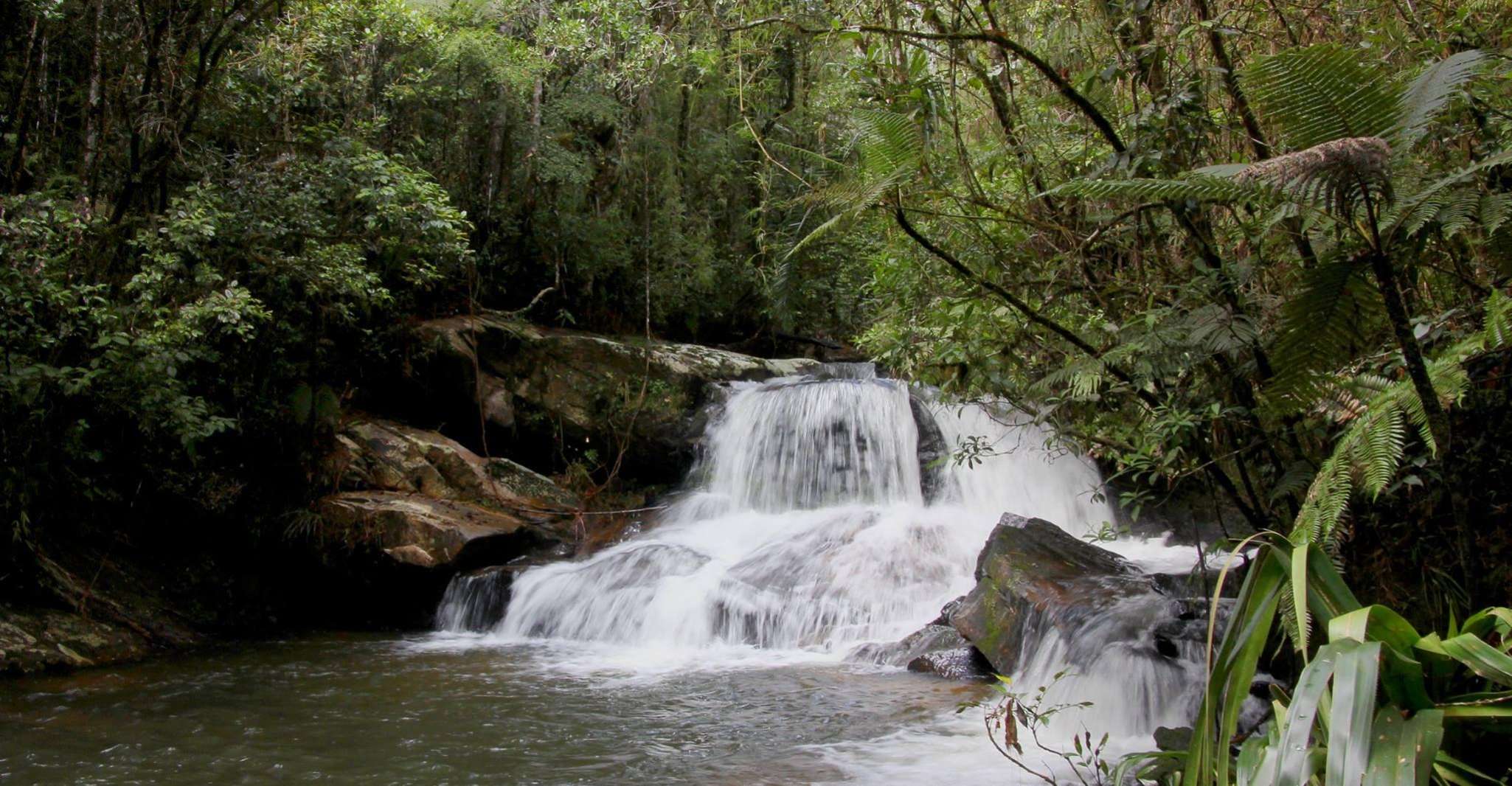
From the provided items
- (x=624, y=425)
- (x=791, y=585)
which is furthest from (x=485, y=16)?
(x=791, y=585)

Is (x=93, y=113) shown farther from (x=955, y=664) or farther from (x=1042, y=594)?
(x=1042, y=594)

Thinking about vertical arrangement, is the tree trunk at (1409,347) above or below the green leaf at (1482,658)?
above

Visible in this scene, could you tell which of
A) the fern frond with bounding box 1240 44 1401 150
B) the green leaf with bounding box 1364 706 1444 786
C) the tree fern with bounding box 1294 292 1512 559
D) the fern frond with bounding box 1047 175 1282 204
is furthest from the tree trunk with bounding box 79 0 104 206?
the green leaf with bounding box 1364 706 1444 786

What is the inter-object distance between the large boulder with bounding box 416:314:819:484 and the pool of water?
4.68 m

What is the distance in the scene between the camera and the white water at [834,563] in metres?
5.39

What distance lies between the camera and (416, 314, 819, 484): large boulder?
12281mm

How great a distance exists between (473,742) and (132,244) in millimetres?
5334

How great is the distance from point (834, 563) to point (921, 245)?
5.81 m

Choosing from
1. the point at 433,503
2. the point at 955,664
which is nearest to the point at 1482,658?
the point at 955,664

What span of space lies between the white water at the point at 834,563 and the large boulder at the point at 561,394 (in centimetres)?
69

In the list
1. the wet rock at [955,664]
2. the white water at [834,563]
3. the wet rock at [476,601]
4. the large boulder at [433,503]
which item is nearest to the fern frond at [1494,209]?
the white water at [834,563]

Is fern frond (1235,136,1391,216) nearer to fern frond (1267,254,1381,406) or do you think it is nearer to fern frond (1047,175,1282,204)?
fern frond (1047,175,1282,204)

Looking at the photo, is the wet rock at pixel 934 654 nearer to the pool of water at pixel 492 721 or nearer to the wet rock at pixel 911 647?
the wet rock at pixel 911 647

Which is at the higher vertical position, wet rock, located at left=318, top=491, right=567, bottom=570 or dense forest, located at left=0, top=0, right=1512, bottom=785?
dense forest, located at left=0, top=0, right=1512, bottom=785
